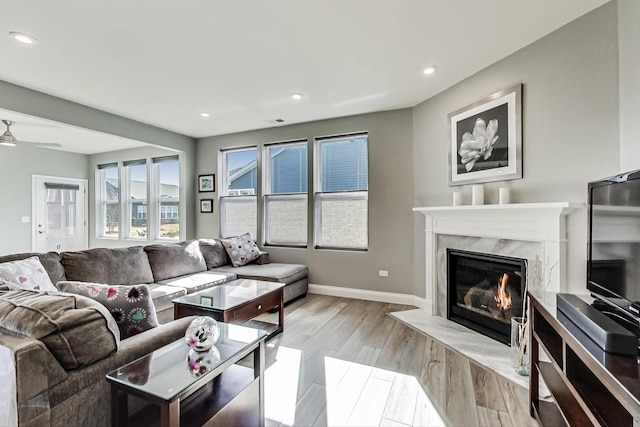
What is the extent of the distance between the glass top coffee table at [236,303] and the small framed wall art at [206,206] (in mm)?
2414

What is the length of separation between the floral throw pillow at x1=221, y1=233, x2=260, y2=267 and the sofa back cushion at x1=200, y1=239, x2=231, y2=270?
0.09 m

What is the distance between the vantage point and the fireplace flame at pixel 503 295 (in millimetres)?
2711

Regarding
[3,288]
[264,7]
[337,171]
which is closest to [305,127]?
[337,171]

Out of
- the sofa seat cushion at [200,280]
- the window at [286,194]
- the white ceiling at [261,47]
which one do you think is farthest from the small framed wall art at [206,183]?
the sofa seat cushion at [200,280]

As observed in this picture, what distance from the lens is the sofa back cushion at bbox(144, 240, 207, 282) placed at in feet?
11.4

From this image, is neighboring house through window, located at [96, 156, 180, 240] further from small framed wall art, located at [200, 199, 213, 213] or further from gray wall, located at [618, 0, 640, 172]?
gray wall, located at [618, 0, 640, 172]

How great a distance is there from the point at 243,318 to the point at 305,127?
297 cm

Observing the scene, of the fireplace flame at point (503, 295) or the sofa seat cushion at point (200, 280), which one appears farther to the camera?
the sofa seat cushion at point (200, 280)

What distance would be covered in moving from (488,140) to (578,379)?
214cm

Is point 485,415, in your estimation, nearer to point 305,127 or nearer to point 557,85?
point 557,85

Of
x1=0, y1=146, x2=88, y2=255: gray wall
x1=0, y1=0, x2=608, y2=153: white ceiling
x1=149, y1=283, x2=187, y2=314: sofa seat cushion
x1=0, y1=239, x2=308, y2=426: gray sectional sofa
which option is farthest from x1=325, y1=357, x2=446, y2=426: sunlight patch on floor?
x1=0, y1=146, x2=88, y2=255: gray wall

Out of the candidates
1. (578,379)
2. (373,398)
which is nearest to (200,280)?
(373,398)

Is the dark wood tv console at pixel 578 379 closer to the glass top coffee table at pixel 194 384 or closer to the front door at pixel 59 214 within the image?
the glass top coffee table at pixel 194 384

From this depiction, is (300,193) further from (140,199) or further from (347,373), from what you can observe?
(140,199)
